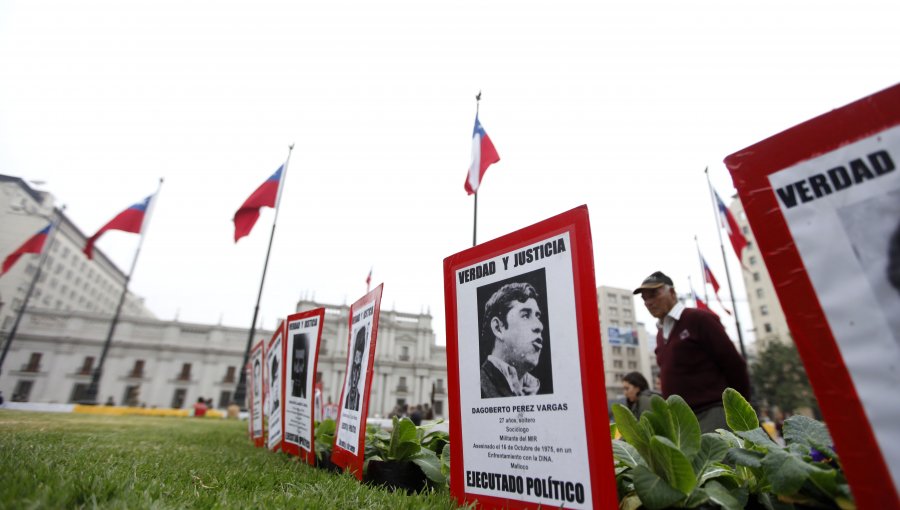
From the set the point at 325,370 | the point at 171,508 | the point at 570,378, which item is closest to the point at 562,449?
the point at 570,378

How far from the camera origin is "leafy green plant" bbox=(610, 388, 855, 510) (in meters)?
1.23

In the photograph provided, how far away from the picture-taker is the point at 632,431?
1545mm

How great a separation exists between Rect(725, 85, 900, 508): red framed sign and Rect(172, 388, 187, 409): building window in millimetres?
52043

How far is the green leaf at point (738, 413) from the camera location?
1.80 metres

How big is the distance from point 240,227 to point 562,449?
27.6ft

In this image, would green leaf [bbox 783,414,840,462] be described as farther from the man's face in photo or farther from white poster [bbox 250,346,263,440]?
white poster [bbox 250,346,263,440]

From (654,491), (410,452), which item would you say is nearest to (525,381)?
(654,491)

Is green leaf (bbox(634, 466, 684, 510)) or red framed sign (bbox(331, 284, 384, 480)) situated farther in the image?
red framed sign (bbox(331, 284, 384, 480))

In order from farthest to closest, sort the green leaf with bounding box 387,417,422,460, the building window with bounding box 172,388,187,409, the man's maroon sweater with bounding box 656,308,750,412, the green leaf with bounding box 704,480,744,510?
the building window with bounding box 172,388,187,409, the man's maroon sweater with bounding box 656,308,750,412, the green leaf with bounding box 387,417,422,460, the green leaf with bounding box 704,480,744,510

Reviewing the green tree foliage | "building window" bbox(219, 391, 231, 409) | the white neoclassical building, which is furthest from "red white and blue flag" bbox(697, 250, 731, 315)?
"building window" bbox(219, 391, 231, 409)

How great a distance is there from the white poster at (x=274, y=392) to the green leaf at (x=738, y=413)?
12.2 feet

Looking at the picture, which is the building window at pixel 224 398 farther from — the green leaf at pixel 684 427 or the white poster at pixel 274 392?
the green leaf at pixel 684 427

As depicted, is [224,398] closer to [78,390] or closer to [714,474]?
[78,390]

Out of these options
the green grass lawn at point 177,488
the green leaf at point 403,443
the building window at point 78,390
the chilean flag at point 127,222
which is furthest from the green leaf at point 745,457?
the building window at point 78,390
